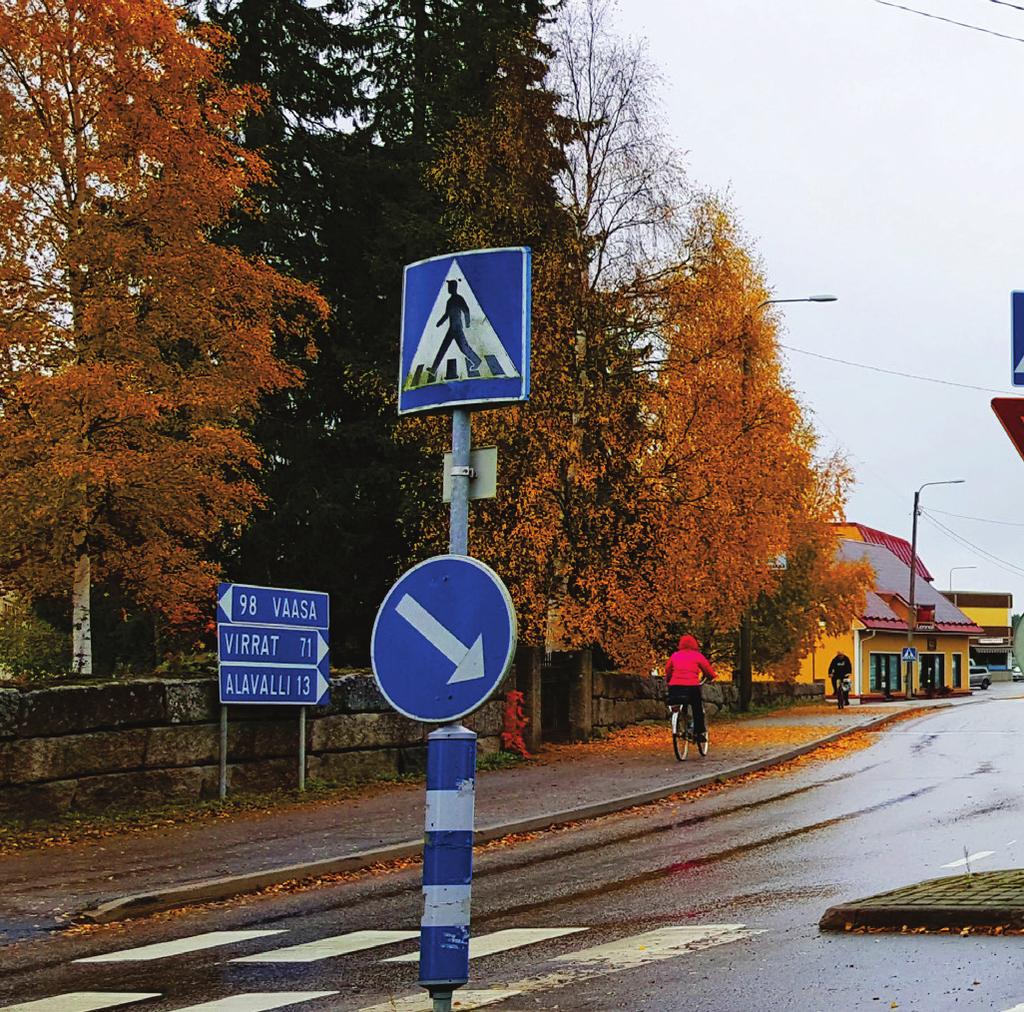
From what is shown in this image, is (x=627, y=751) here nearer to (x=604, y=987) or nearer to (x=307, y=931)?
(x=307, y=931)

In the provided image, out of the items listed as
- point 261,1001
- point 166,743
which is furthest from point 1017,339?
point 166,743

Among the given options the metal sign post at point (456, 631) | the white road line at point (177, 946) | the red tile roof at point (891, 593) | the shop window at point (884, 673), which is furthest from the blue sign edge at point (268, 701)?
the shop window at point (884, 673)

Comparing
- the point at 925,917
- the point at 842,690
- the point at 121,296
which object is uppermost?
the point at 121,296

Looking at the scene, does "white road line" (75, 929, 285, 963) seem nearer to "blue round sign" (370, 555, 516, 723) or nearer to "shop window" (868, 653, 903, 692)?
"blue round sign" (370, 555, 516, 723)

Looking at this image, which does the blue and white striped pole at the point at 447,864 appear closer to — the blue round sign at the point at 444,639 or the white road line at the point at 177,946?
the blue round sign at the point at 444,639

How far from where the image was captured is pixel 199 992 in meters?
7.89

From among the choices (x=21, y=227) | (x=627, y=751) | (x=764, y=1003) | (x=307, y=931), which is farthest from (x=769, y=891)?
(x=21, y=227)

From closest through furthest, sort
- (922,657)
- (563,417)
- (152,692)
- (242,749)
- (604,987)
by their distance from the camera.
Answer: (604,987), (152,692), (242,749), (563,417), (922,657)

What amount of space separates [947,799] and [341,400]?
630 inches

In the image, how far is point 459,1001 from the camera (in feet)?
24.1

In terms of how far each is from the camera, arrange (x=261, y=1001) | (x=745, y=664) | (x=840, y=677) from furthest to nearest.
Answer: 1. (x=840, y=677)
2. (x=745, y=664)
3. (x=261, y=1001)

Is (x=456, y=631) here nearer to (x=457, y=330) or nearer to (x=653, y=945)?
(x=457, y=330)

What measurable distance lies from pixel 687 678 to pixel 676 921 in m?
12.7

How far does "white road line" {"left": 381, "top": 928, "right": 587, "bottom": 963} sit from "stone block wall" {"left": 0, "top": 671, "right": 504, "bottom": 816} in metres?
6.61
